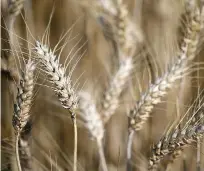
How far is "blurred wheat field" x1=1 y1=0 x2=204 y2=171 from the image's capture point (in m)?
0.95

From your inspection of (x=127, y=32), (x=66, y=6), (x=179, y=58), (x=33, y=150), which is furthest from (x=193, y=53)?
(x=33, y=150)

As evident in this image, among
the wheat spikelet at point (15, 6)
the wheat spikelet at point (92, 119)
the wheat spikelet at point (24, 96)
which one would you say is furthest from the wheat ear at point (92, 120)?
the wheat spikelet at point (15, 6)

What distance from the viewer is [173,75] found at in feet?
2.93

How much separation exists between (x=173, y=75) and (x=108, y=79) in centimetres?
22

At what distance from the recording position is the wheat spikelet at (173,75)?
2.80ft

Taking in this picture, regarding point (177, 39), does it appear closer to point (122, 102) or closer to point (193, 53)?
point (193, 53)

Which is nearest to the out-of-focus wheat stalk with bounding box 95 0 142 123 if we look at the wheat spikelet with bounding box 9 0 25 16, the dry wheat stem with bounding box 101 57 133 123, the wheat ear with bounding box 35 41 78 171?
the dry wheat stem with bounding box 101 57 133 123

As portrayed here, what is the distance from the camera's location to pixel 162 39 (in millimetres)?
992

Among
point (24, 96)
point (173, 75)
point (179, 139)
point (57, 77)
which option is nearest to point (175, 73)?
point (173, 75)

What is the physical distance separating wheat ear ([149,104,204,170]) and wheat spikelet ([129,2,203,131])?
0.08m

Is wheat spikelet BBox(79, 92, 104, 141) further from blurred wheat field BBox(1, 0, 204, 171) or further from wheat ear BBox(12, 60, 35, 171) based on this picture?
wheat ear BBox(12, 60, 35, 171)

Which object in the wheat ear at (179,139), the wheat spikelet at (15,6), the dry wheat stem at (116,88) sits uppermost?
the wheat spikelet at (15,6)

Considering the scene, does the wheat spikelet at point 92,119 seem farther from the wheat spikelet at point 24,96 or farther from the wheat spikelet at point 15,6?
the wheat spikelet at point 15,6

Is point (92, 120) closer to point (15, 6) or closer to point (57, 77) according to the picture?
point (57, 77)
